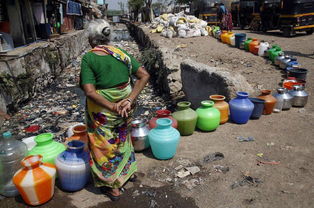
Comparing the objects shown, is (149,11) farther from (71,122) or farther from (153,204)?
(153,204)

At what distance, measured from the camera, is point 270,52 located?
7988mm

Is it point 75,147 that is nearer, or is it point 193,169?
point 75,147

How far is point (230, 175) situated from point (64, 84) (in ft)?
25.0

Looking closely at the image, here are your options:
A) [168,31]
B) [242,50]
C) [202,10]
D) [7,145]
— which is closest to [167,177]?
[7,145]

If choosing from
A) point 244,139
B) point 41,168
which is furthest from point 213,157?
point 41,168

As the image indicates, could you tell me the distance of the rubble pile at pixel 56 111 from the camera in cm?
542

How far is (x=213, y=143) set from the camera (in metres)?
3.67

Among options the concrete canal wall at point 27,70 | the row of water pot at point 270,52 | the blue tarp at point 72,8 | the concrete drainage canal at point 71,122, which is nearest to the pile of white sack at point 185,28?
the row of water pot at point 270,52

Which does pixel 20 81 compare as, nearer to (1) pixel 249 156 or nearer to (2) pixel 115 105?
(2) pixel 115 105

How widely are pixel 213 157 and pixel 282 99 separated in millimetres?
2172

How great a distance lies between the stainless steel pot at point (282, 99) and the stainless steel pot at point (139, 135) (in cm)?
266

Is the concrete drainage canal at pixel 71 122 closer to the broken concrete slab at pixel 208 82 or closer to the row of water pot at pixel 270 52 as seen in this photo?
the broken concrete slab at pixel 208 82

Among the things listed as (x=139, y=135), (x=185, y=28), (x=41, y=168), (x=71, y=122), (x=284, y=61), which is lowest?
(x=71, y=122)

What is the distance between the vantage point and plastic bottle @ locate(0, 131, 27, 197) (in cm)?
255
